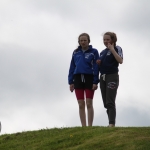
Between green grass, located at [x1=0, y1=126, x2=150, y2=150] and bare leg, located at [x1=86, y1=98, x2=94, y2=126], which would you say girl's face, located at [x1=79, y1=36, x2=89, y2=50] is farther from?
green grass, located at [x1=0, y1=126, x2=150, y2=150]

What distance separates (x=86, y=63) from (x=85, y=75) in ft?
0.98

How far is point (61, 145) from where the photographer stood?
37.5 feet

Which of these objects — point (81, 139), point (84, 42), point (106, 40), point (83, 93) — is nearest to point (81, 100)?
point (83, 93)

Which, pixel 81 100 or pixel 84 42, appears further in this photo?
pixel 84 42

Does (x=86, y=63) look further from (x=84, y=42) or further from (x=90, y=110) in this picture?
(x=90, y=110)

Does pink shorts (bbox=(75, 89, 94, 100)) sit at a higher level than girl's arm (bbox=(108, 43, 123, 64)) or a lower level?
lower

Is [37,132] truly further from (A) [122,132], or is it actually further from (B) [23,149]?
(A) [122,132]

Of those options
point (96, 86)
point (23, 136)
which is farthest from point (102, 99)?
point (23, 136)

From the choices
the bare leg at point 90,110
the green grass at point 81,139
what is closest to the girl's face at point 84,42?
the bare leg at point 90,110

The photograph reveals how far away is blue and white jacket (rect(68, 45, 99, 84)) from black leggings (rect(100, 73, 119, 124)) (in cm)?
23

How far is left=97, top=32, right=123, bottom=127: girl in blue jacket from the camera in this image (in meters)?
12.5

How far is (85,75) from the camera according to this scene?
1309 centimetres

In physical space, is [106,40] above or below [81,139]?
above

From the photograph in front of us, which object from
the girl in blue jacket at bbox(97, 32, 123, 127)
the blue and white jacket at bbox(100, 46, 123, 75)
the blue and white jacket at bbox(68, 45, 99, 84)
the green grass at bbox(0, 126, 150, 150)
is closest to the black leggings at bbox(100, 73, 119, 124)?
the girl in blue jacket at bbox(97, 32, 123, 127)
